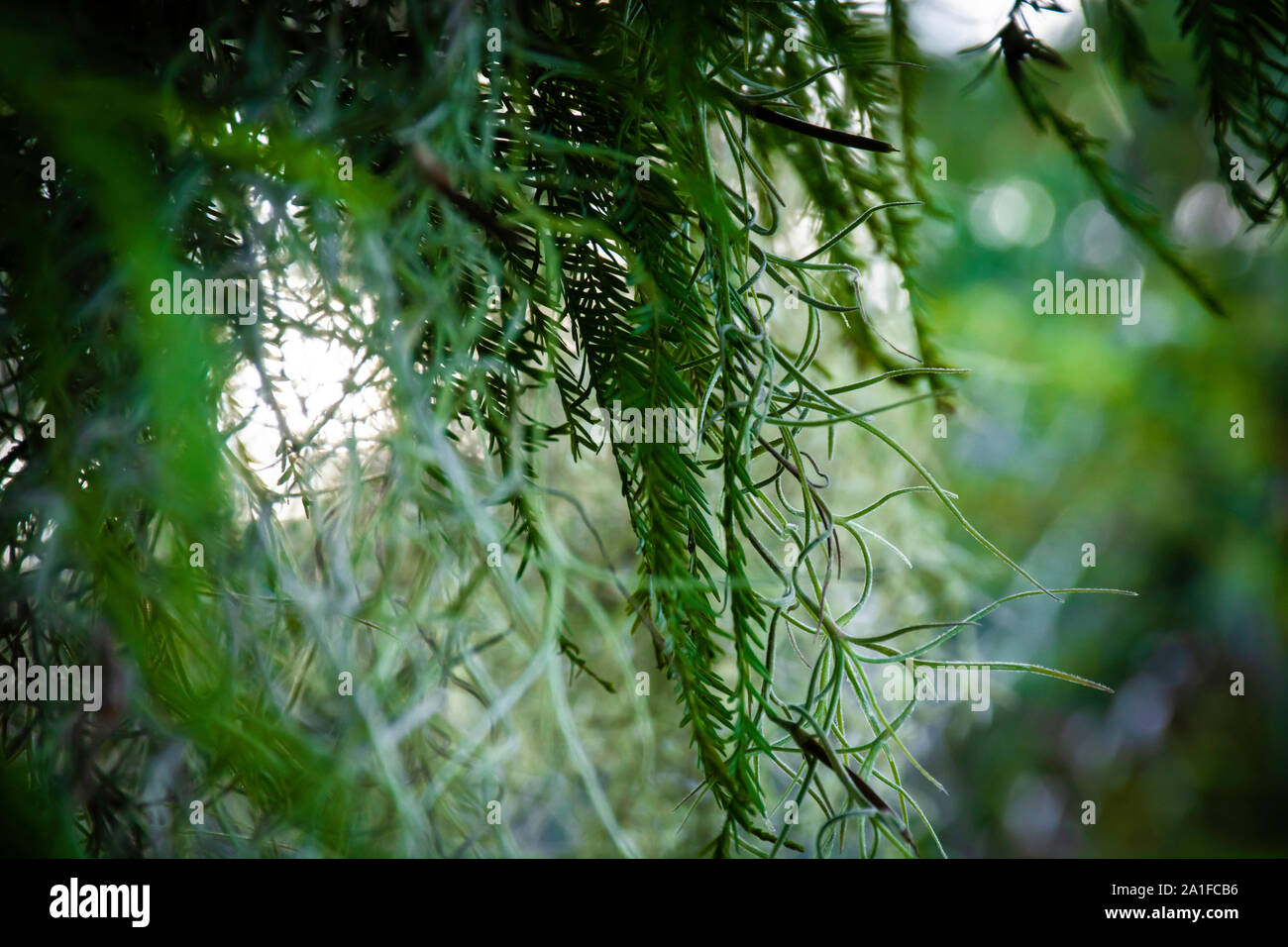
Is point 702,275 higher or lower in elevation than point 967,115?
lower

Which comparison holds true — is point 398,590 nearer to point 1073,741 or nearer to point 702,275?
point 702,275

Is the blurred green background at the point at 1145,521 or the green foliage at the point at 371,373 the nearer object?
the green foliage at the point at 371,373

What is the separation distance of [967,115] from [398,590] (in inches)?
53.4

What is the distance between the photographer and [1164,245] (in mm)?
216

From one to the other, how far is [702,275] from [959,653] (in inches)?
16.0

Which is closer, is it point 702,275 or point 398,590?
point 702,275

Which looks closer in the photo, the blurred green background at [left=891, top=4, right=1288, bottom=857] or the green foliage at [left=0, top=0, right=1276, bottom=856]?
the green foliage at [left=0, top=0, right=1276, bottom=856]

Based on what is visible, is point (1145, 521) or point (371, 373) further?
point (1145, 521)
